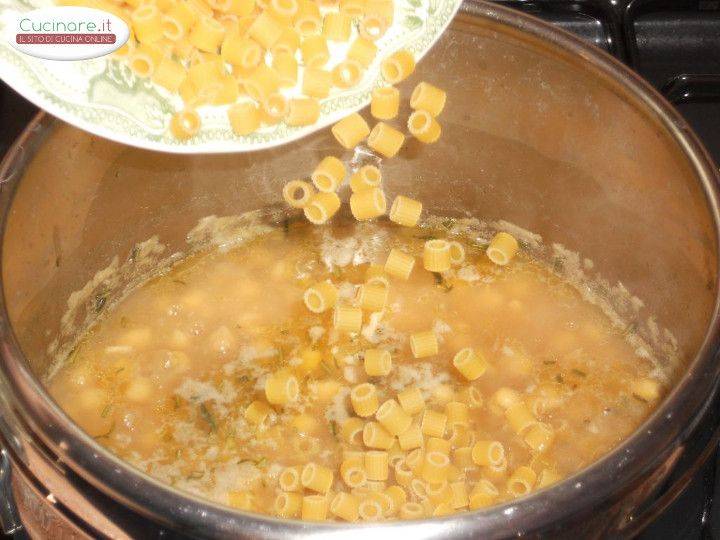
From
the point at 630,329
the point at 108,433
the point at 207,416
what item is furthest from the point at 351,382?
the point at 630,329

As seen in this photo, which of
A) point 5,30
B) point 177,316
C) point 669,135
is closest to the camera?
point 5,30

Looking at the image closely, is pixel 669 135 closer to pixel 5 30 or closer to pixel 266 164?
pixel 266 164

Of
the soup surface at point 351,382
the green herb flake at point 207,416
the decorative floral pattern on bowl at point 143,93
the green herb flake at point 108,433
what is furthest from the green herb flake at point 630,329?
the green herb flake at point 108,433

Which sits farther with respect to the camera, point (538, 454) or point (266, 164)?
point (266, 164)

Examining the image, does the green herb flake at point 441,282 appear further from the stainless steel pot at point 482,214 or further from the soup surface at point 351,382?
the stainless steel pot at point 482,214

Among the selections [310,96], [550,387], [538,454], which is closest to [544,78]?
[310,96]

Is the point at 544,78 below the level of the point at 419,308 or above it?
above

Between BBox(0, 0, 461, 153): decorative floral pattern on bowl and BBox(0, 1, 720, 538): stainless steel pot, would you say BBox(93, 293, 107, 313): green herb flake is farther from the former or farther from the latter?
BBox(0, 0, 461, 153): decorative floral pattern on bowl
